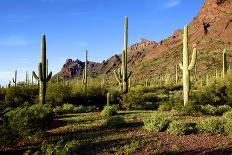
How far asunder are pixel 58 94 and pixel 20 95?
4.25 metres

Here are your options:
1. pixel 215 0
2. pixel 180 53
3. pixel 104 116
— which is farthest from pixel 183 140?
pixel 215 0

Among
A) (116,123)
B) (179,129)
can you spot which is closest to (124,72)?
(116,123)

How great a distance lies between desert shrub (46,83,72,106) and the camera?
29.8 meters

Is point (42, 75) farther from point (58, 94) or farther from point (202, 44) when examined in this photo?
point (202, 44)

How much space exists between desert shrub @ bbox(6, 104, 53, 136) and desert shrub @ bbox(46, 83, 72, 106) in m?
12.3

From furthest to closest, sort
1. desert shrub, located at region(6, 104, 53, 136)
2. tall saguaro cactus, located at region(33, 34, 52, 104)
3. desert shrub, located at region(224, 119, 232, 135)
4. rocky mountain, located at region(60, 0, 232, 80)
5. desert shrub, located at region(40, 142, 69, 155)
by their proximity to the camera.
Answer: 1. rocky mountain, located at region(60, 0, 232, 80)
2. tall saguaro cactus, located at region(33, 34, 52, 104)
3. desert shrub, located at region(6, 104, 53, 136)
4. desert shrub, located at region(224, 119, 232, 135)
5. desert shrub, located at region(40, 142, 69, 155)

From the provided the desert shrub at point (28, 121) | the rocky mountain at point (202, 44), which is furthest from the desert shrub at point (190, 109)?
the rocky mountain at point (202, 44)

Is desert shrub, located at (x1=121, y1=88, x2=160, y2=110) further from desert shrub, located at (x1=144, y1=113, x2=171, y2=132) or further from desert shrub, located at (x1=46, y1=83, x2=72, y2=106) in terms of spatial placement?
desert shrub, located at (x1=144, y1=113, x2=171, y2=132)

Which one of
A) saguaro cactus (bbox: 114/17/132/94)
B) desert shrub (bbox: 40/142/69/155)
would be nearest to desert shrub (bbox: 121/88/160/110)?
saguaro cactus (bbox: 114/17/132/94)

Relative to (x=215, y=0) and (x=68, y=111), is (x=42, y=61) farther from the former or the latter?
(x=215, y=0)

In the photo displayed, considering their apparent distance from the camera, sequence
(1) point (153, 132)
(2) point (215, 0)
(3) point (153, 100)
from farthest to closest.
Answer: (2) point (215, 0) < (3) point (153, 100) < (1) point (153, 132)

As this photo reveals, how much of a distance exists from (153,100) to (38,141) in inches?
587

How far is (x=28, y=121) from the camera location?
52.0 feet

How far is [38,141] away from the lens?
50.2 ft
